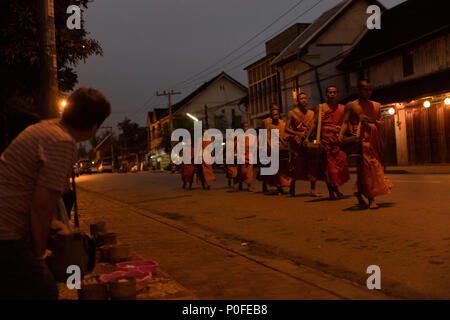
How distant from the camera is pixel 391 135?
1063 inches

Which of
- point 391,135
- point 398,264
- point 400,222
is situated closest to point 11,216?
point 398,264

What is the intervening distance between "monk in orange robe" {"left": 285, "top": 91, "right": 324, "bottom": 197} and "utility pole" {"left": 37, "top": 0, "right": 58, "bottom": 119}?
17.5ft

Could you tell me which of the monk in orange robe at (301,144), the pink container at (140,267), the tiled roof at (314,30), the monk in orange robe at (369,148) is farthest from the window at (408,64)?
the pink container at (140,267)

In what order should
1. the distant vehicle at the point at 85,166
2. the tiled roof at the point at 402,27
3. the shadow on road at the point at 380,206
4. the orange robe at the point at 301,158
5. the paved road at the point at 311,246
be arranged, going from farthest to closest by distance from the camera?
the distant vehicle at the point at 85,166 < the tiled roof at the point at 402,27 < the orange robe at the point at 301,158 < the shadow on road at the point at 380,206 < the paved road at the point at 311,246

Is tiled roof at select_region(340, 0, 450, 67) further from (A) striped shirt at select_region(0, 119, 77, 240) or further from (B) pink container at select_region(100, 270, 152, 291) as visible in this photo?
(A) striped shirt at select_region(0, 119, 77, 240)

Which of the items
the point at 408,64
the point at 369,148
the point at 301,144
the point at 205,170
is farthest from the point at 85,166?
the point at 369,148

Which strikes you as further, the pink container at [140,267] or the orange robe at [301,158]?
the orange robe at [301,158]

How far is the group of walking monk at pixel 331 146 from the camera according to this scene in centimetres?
811

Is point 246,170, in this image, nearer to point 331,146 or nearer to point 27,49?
point 331,146

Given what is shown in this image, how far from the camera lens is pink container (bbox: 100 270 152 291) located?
3912 mm

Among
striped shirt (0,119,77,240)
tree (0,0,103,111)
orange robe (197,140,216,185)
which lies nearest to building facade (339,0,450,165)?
orange robe (197,140,216,185)

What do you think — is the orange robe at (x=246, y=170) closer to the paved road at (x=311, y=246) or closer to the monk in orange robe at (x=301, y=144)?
the monk in orange robe at (x=301, y=144)
